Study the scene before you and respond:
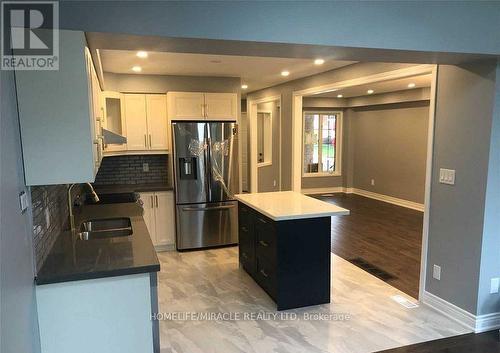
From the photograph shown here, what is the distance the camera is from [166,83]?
16.4ft

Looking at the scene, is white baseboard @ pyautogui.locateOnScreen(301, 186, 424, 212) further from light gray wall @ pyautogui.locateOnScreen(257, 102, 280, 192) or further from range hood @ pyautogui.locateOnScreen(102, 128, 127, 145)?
range hood @ pyautogui.locateOnScreen(102, 128, 127, 145)

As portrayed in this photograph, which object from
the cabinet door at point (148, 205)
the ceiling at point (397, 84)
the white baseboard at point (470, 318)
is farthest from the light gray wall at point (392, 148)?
the cabinet door at point (148, 205)

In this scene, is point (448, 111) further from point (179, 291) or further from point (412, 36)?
point (179, 291)

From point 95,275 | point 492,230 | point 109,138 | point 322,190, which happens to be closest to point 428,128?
point 492,230

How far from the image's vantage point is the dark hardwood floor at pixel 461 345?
266cm

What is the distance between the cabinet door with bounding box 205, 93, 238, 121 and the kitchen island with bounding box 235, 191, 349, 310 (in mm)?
1904

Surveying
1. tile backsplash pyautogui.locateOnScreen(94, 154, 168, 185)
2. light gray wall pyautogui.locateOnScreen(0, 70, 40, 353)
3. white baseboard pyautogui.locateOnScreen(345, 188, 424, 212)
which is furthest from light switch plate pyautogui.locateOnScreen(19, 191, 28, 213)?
white baseboard pyautogui.locateOnScreen(345, 188, 424, 212)

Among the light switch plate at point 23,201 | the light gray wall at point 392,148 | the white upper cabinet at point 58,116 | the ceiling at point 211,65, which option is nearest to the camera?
the light switch plate at point 23,201

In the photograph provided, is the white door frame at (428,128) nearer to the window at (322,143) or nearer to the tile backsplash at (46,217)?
the tile backsplash at (46,217)

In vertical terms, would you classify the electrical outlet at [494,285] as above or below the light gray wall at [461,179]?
below

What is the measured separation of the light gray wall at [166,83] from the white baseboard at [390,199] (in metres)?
4.55

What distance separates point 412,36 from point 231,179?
3.18 metres

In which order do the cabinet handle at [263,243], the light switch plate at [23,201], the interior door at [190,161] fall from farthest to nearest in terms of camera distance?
the interior door at [190,161]
the cabinet handle at [263,243]
the light switch plate at [23,201]

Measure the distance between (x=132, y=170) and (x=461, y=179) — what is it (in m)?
4.06
